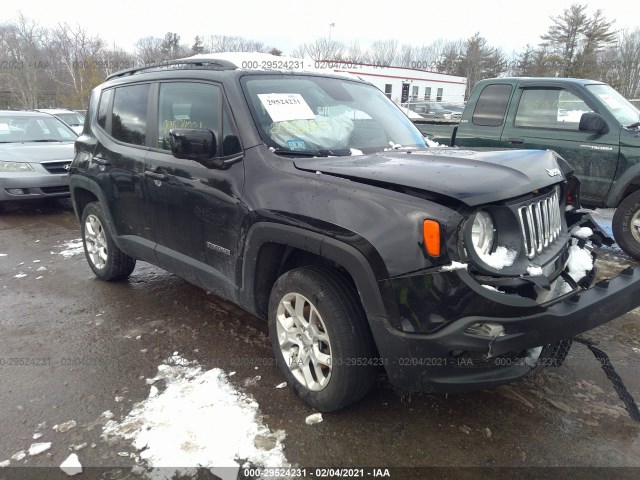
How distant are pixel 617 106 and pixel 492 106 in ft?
4.78

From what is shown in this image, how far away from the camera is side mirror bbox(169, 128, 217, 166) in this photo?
9.34 feet

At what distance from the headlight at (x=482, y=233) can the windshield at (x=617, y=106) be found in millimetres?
4310

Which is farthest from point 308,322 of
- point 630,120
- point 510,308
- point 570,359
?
point 630,120

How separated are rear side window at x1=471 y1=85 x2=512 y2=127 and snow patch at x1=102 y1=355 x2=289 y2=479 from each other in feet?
16.8

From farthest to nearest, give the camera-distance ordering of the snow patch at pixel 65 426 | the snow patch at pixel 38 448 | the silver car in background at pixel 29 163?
the silver car in background at pixel 29 163 → the snow patch at pixel 65 426 → the snow patch at pixel 38 448

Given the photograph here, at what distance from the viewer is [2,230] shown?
6.97 meters

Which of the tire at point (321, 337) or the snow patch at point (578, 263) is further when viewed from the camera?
the snow patch at point (578, 263)

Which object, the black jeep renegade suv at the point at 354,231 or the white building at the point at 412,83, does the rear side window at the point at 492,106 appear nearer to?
the black jeep renegade suv at the point at 354,231

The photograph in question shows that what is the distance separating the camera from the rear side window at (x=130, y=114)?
3840 mm

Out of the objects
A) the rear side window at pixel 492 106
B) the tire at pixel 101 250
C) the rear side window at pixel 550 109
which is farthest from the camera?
the rear side window at pixel 492 106

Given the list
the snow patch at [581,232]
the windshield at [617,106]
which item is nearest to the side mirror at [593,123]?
the windshield at [617,106]

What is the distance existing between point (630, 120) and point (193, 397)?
18.6 ft

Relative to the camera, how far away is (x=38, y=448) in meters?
2.48

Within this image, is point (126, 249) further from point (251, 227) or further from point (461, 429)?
point (461, 429)
